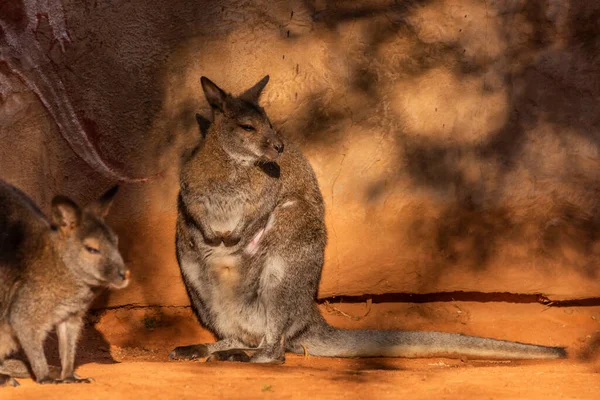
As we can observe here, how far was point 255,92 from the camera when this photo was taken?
7.57m

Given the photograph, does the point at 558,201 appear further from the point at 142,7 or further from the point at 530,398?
the point at 142,7

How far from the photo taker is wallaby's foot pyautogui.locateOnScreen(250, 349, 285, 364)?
23.7ft

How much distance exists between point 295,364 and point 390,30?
291cm

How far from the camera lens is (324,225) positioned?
25.5 feet

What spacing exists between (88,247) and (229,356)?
1970 millimetres

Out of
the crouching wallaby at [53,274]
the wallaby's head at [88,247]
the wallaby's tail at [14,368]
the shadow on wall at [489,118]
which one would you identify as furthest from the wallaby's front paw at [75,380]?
the shadow on wall at [489,118]

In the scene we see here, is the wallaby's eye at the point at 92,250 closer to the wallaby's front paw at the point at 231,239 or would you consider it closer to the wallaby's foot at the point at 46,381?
the wallaby's foot at the point at 46,381

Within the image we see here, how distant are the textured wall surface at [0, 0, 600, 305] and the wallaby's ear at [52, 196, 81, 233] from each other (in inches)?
83.0

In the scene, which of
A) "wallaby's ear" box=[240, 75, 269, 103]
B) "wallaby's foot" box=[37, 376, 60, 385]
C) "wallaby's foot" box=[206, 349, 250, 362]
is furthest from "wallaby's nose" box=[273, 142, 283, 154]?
"wallaby's foot" box=[37, 376, 60, 385]

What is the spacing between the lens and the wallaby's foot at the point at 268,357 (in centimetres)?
721

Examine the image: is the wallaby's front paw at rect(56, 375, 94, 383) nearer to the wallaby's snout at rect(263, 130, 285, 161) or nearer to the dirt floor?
the dirt floor

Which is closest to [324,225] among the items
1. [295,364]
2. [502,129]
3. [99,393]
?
→ [295,364]

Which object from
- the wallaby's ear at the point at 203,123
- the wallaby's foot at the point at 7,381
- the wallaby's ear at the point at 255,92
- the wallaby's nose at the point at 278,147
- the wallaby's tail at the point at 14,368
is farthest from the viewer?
the wallaby's ear at the point at 203,123

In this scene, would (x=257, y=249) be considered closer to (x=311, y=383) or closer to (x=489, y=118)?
(x=311, y=383)
